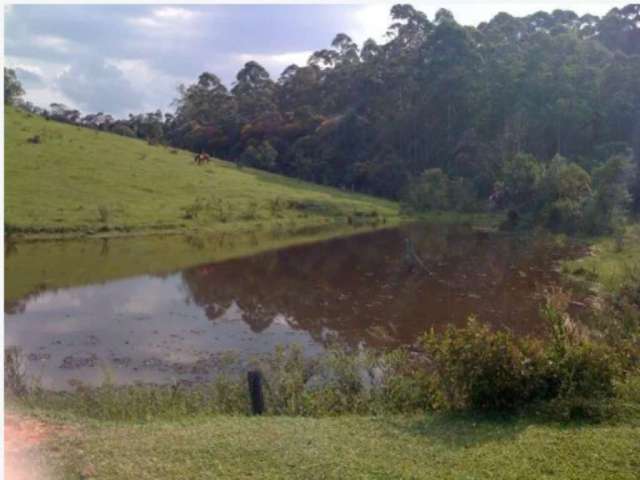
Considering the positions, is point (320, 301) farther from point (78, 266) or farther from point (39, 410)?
point (39, 410)

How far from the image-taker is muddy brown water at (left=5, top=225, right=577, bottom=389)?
12195 millimetres

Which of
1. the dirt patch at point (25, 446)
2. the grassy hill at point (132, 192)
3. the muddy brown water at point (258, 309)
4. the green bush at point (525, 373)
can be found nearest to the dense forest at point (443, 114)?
the grassy hill at point (132, 192)

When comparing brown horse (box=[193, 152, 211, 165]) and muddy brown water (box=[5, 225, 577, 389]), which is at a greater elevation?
brown horse (box=[193, 152, 211, 165])

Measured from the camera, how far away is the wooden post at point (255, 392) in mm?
7395

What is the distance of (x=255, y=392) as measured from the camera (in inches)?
293

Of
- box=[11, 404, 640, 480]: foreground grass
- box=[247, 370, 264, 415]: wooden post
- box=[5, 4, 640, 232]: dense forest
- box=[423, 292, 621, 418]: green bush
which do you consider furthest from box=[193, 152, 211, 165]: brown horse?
box=[423, 292, 621, 418]: green bush

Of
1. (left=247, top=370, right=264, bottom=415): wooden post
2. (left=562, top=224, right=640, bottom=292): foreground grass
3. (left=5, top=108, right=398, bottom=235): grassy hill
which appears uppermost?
(left=5, top=108, right=398, bottom=235): grassy hill

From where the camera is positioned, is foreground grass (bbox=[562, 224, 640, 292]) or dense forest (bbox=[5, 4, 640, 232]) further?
dense forest (bbox=[5, 4, 640, 232])

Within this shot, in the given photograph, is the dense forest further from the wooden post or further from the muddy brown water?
the wooden post

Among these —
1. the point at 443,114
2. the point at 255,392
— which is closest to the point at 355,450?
the point at 255,392

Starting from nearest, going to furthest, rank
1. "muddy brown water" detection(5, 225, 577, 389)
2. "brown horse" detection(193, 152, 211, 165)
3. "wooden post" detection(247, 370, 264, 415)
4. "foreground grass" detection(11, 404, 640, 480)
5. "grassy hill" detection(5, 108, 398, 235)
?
"foreground grass" detection(11, 404, 640, 480) → "wooden post" detection(247, 370, 264, 415) → "muddy brown water" detection(5, 225, 577, 389) → "grassy hill" detection(5, 108, 398, 235) → "brown horse" detection(193, 152, 211, 165)

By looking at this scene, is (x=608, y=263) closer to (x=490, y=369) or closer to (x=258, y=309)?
(x=258, y=309)

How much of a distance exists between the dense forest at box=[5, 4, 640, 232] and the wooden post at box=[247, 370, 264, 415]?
29324mm

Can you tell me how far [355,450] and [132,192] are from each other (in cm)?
2885
